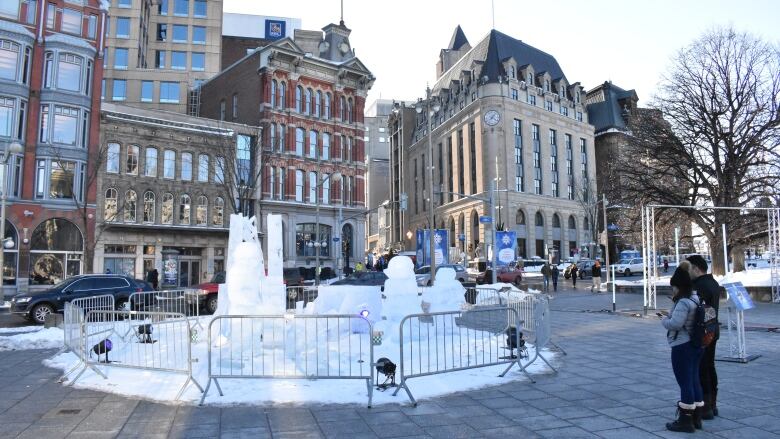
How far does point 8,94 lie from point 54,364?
2783 cm

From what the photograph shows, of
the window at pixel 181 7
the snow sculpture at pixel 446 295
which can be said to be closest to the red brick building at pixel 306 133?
the window at pixel 181 7

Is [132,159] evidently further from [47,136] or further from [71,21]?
[71,21]

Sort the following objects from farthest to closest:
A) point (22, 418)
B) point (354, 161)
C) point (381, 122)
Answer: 1. point (381, 122)
2. point (354, 161)
3. point (22, 418)

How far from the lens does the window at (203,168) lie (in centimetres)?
3941

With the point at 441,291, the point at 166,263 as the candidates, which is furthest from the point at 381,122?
the point at 441,291

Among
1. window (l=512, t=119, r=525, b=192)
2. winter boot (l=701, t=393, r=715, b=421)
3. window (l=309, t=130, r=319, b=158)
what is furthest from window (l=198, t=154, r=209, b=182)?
window (l=512, t=119, r=525, b=192)

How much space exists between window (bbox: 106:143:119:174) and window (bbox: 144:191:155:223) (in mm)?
2423

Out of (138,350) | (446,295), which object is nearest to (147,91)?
(446,295)

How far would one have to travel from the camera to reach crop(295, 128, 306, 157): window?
151ft

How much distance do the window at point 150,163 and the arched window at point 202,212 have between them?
3566 millimetres

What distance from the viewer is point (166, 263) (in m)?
37.1

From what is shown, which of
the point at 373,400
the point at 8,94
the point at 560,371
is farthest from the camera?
the point at 8,94

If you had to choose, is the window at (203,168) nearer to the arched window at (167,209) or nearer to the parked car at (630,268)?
the arched window at (167,209)

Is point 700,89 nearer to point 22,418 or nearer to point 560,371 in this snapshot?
point 560,371
